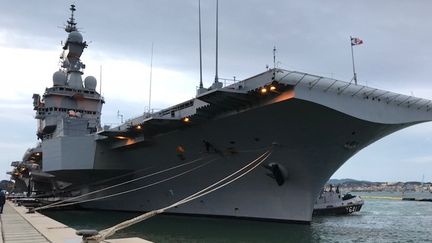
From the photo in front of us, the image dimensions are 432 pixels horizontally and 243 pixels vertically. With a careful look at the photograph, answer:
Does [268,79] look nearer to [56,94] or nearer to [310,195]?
[310,195]

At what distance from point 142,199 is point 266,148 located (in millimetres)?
9519

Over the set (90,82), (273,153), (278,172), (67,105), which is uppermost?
(90,82)

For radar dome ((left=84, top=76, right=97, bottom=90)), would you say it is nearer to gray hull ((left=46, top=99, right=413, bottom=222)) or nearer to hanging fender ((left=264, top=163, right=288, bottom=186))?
gray hull ((left=46, top=99, right=413, bottom=222))

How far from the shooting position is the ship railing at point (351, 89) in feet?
41.4

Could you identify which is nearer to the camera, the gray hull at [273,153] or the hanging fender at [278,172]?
the gray hull at [273,153]

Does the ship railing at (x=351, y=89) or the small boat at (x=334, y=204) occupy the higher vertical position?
the ship railing at (x=351, y=89)

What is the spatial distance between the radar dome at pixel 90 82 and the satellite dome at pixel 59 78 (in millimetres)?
1728

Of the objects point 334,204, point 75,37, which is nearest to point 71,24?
point 75,37

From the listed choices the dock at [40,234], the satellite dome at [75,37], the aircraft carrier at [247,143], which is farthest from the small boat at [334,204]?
the satellite dome at [75,37]

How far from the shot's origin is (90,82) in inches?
1405

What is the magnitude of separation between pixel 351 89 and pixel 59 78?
2681 centimetres

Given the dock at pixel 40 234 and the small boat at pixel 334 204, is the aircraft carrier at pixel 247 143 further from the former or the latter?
the small boat at pixel 334 204

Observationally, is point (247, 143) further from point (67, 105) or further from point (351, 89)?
point (67, 105)

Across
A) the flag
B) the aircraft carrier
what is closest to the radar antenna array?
the aircraft carrier
